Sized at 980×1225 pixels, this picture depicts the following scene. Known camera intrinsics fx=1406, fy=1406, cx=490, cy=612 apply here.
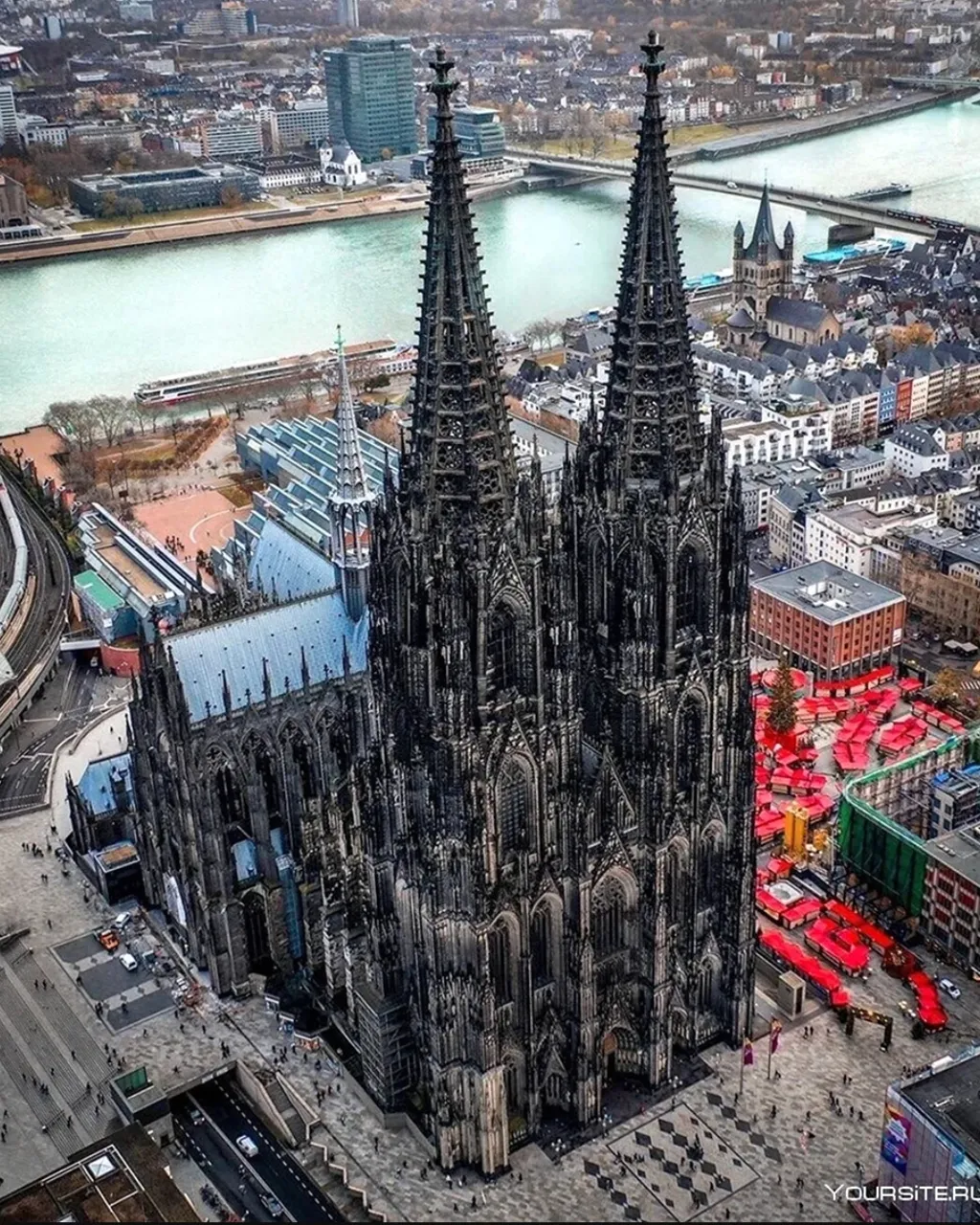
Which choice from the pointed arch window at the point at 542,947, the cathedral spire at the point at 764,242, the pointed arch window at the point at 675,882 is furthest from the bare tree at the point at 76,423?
the pointed arch window at the point at 675,882

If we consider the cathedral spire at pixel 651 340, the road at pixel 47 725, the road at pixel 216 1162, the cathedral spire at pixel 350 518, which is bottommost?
the road at pixel 216 1162

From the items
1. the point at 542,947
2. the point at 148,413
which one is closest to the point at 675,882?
the point at 542,947

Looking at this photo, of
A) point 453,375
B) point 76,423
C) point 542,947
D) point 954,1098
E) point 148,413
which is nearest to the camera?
point 453,375

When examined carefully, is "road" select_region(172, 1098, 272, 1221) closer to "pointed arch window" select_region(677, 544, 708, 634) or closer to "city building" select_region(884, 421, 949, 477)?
"pointed arch window" select_region(677, 544, 708, 634)

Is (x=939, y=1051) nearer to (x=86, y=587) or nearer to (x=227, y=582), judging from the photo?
(x=227, y=582)

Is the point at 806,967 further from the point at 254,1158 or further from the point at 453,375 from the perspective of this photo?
the point at 453,375

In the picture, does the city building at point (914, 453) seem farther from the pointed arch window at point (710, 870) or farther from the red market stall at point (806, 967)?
the pointed arch window at point (710, 870)

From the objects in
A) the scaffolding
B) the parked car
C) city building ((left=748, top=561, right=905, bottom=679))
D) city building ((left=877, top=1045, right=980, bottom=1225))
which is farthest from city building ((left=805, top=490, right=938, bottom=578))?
the parked car
